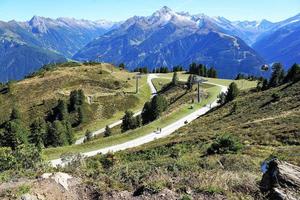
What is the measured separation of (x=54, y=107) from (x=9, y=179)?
4630 inches

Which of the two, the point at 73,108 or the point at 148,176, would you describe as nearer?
the point at 148,176

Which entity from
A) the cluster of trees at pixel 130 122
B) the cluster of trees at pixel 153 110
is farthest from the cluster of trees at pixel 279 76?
the cluster of trees at pixel 130 122

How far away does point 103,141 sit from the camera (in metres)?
65.9

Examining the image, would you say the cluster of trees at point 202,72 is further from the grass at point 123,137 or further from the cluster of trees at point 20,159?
the cluster of trees at point 20,159

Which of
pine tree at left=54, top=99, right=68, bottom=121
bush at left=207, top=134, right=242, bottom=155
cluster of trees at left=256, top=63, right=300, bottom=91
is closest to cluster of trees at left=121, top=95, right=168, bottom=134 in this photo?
cluster of trees at left=256, top=63, right=300, bottom=91

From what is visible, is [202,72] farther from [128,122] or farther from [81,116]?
[128,122]

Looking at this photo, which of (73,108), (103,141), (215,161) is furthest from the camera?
(73,108)

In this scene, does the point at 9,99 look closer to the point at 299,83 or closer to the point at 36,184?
the point at 299,83

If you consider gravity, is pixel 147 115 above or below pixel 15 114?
above

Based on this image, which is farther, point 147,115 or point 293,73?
point 147,115

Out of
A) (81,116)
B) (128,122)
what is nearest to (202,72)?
(81,116)

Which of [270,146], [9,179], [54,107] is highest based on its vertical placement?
[9,179]

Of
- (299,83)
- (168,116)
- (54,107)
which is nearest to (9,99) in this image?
(54,107)

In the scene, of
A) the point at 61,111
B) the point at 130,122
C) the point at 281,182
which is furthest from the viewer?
the point at 61,111
